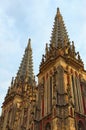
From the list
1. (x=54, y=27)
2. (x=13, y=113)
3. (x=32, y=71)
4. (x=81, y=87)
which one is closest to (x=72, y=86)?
(x=81, y=87)

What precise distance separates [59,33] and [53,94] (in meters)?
14.4

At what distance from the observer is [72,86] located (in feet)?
108

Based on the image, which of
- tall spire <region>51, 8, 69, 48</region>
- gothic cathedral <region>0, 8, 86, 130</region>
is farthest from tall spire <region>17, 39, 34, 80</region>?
tall spire <region>51, 8, 69, 48</region>

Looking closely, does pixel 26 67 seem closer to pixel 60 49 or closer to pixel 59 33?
pixel 59 33

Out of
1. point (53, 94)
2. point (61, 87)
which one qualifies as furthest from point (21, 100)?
point (61, 87)

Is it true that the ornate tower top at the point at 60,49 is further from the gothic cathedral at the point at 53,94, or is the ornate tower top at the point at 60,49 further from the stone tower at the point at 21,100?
the stone tower at the point at 21,100

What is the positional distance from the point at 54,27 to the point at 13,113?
51.2 feet

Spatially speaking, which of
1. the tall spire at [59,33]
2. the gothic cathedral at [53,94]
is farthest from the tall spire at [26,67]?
the tall spire at [59,33]

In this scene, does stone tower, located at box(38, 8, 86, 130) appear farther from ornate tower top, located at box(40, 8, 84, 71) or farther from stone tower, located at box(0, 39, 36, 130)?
stone tower, located at box(0, 39, 36, 130)

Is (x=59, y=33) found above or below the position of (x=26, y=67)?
above

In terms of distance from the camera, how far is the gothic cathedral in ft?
93.8

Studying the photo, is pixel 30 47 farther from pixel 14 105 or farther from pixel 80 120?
pixel 80 120

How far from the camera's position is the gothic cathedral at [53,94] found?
28.6 metres

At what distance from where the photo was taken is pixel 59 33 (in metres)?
42.8
